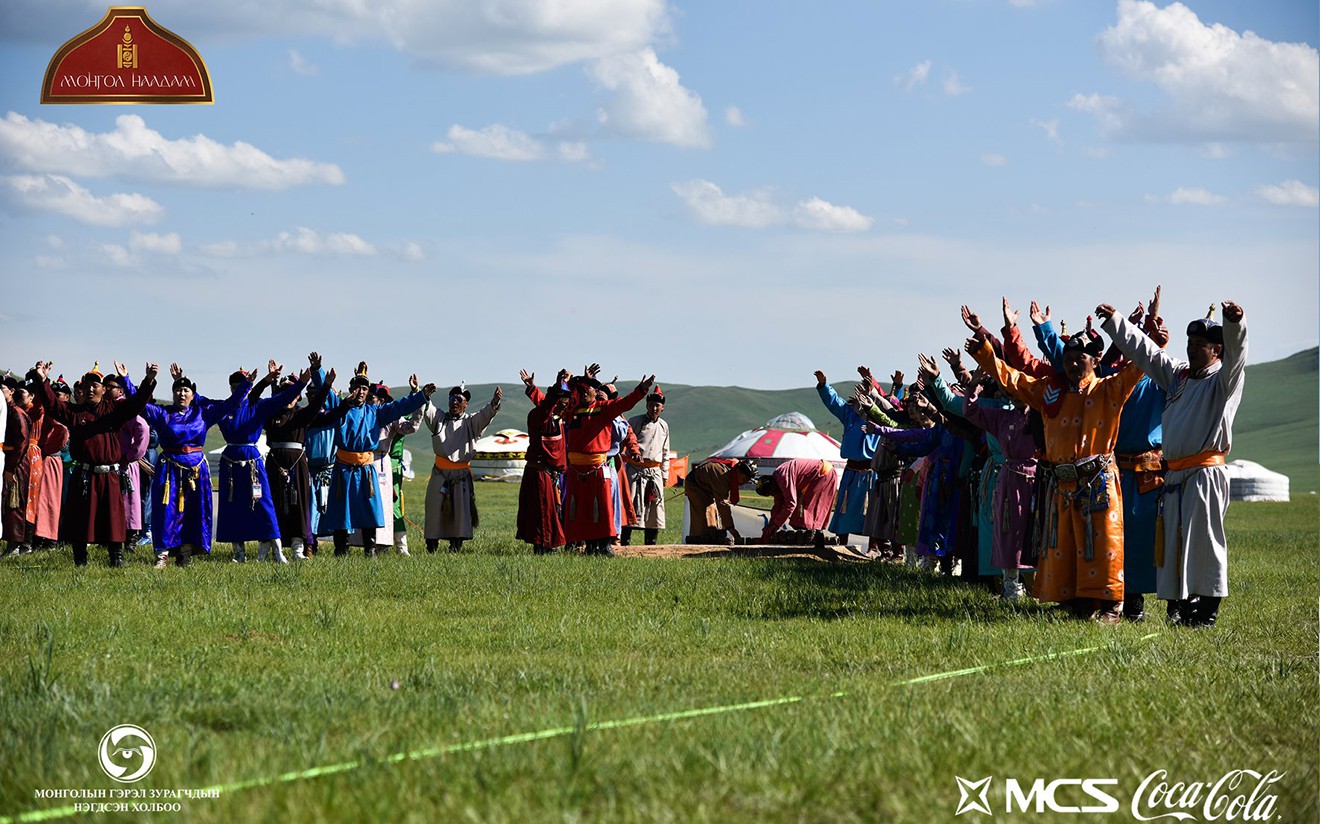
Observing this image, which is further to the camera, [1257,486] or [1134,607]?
[1257,486]

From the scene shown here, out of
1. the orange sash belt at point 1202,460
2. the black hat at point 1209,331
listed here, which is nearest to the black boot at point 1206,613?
the orange sash belt at point 1202,460

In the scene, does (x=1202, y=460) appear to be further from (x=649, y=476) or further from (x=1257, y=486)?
(x=1257, y=486)

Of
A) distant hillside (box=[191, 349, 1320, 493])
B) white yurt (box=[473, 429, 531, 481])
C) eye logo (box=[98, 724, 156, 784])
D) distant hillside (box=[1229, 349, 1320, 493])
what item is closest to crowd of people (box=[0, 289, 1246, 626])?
eye logo (box=[98, 724, 156, 784])

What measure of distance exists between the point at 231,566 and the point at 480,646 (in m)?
5.50

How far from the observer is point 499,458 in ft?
192

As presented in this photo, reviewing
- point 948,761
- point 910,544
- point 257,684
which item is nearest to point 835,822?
point 948,761

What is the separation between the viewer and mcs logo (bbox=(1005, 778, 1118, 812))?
14.5ft

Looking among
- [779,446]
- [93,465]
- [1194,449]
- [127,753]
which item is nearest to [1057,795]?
[127,753]

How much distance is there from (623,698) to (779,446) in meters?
13.3

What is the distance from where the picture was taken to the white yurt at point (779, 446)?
18.9 metres

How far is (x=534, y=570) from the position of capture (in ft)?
39.7

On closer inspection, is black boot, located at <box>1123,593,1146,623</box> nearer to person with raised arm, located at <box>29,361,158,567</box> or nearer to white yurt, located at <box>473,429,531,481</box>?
person with raised arm, located at <box>29,361,158,567</box>

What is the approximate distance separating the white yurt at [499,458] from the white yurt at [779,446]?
124 feet

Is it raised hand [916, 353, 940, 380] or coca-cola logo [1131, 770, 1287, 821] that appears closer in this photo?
coca-cola logo [1131, 770, 1287, 821]
